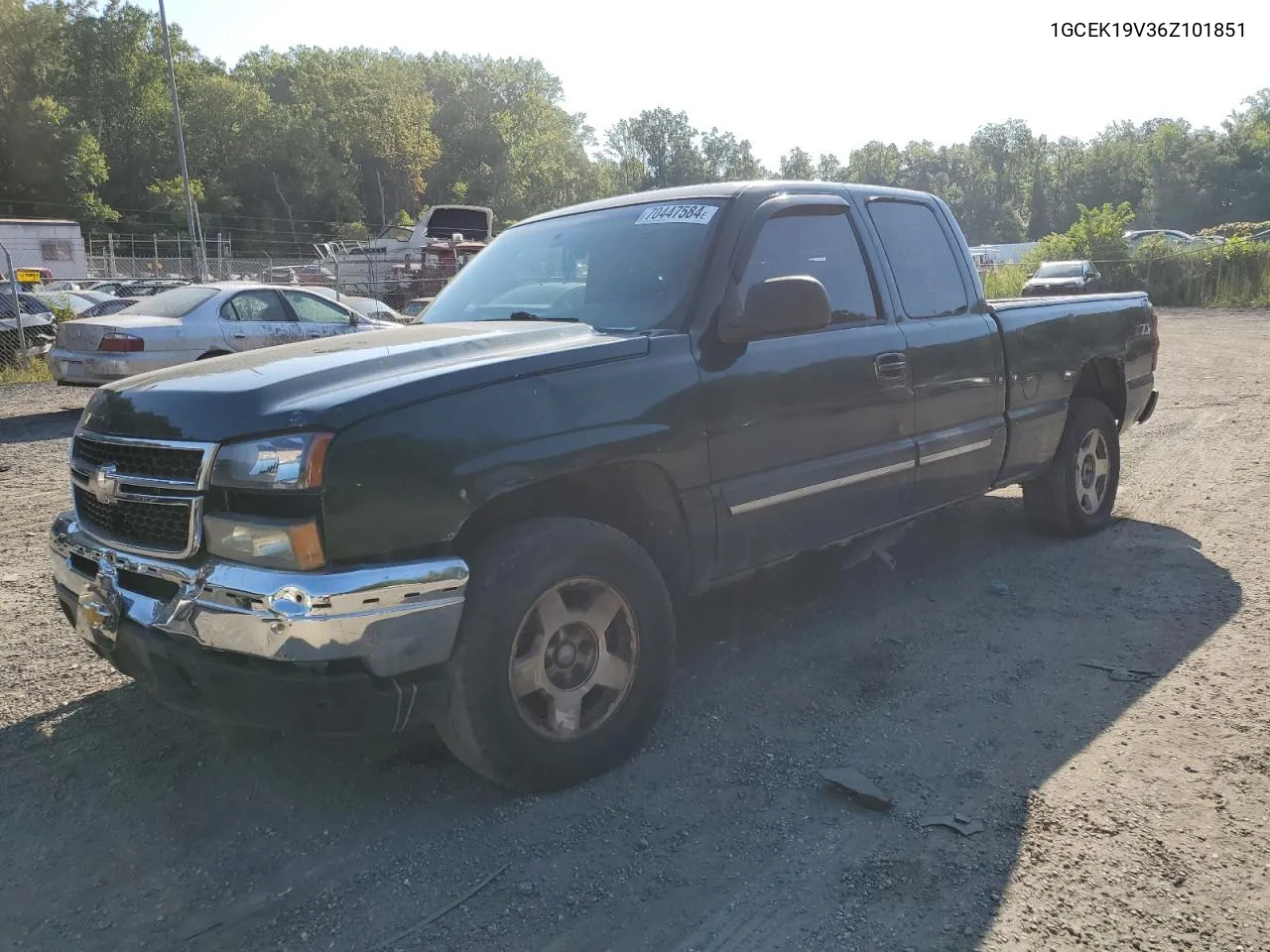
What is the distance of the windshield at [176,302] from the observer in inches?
452

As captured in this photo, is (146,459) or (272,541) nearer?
(272,541)

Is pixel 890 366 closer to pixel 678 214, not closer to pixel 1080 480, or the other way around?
pixel 678 214

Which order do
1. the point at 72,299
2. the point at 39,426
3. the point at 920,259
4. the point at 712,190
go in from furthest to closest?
the point at 72,299 → the point at 39,426 → the point at 920,259 → the point at 712,190

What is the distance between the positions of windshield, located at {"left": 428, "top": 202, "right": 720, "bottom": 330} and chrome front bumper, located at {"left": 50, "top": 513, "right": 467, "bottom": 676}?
138 centimetres

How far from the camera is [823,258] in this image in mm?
4160

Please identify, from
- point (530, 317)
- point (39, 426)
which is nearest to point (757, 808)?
point (530, 317)

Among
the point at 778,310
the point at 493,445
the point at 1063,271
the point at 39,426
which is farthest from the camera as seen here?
the point at 1063,271

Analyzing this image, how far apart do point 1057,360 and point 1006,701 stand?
7.98ft

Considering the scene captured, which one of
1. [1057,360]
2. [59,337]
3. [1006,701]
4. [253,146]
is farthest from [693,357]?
[253,146]

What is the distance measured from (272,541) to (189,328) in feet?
32.3

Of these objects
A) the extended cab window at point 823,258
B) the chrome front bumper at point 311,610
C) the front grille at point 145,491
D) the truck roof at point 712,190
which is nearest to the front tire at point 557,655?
the chrome front bumper at point 311,610

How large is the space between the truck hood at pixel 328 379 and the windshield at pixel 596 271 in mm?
243

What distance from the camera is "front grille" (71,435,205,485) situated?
272 centimetres

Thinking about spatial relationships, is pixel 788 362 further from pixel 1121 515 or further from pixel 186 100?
pixel 186 100
